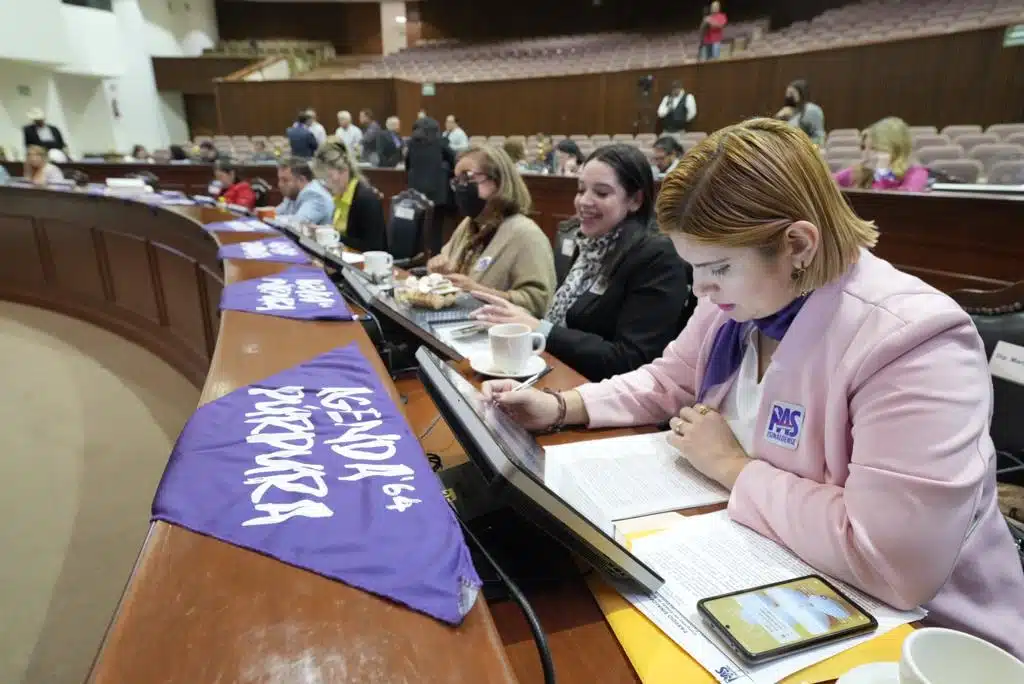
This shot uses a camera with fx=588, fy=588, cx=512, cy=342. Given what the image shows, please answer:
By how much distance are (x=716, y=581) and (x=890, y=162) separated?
4387 mm

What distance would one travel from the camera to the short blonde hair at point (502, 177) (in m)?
2.41

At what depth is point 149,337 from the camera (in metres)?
3.88

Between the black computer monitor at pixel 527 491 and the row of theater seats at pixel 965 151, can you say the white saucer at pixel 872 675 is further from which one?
the row of theater seats at pixel 965 151

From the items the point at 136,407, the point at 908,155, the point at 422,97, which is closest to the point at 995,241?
the point at 908,155

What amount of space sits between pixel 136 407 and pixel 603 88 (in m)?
9.36

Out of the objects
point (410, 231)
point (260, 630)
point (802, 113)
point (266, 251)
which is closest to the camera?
point (260, 630)

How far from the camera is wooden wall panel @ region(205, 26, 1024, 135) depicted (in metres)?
6.54

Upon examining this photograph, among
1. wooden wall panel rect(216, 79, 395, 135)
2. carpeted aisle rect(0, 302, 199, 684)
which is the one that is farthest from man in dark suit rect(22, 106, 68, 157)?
carpeted aisle rect(0, 302, 199, 684)

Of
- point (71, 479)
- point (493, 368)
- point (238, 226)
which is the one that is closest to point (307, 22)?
point (238, 226)

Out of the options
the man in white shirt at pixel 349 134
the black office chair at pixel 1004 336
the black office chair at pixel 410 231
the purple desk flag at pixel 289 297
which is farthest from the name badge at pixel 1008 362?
the man in white shirt at pixel 349 134

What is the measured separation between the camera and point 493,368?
4.02 feet

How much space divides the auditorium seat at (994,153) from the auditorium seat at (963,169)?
1.03 feet

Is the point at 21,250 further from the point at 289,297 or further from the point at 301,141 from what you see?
the point at 289,297

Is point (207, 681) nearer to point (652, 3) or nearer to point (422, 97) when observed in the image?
point (422, 97)
